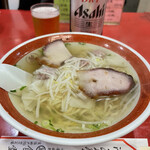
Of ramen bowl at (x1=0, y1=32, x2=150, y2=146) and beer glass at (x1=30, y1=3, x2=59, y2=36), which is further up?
beer glass at (x1=30, y1=3, x2=59, y2=36)

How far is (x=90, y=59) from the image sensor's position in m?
1.26

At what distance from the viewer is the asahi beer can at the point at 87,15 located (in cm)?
133

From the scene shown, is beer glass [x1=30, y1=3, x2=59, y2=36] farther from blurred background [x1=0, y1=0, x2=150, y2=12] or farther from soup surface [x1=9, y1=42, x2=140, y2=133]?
blurred background [x1=0, y1=0, x2=150, y2=12]

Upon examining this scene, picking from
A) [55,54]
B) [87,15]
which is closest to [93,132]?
[55,54]

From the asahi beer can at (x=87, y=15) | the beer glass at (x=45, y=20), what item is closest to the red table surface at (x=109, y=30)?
the beer glass at (x=45, y=20)

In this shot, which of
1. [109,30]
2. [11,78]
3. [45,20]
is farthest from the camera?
[109,30]

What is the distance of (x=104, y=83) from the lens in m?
0.96

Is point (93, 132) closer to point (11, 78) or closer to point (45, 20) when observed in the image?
point (11, 78)

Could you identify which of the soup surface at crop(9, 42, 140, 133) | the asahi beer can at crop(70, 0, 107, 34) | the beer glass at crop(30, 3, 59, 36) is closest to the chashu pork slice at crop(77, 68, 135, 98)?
the soup surface at crop(9, 42, 140, 133)

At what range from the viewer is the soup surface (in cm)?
81

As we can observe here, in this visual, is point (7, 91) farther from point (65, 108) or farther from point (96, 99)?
point (96, 99)

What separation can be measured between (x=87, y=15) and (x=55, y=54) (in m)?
0.48

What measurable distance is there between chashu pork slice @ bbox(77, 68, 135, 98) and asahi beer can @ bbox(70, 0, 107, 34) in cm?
61

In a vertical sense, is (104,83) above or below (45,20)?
below
